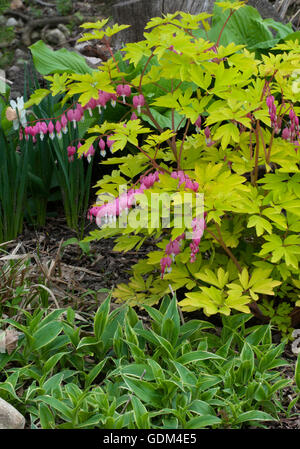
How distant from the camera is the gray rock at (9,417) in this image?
1.75 m

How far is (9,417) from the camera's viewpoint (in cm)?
176

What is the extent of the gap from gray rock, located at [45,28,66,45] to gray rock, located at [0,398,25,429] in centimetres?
494

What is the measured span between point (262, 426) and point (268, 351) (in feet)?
0.97

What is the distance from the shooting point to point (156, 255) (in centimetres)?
228

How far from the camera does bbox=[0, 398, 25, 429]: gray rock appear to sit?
1.75m

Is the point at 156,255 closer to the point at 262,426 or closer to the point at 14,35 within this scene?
the point at 262,426

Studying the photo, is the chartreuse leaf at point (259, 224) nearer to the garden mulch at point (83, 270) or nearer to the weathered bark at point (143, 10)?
the garden mulch at point (83, 270)

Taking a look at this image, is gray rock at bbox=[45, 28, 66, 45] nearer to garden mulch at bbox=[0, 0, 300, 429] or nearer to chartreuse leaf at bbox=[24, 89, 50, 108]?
garden mulch at bbox=[0, 0, 300, 429]

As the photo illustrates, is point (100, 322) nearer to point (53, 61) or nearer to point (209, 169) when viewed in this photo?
point (209, 169)

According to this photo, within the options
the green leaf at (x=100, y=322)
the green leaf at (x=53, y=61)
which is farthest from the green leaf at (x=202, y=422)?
the green leaf at (x=53, y=61)

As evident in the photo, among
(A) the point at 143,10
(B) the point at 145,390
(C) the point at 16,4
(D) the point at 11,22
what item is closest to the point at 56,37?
(D) the point at 11,22

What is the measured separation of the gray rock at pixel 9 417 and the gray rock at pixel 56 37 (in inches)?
195
